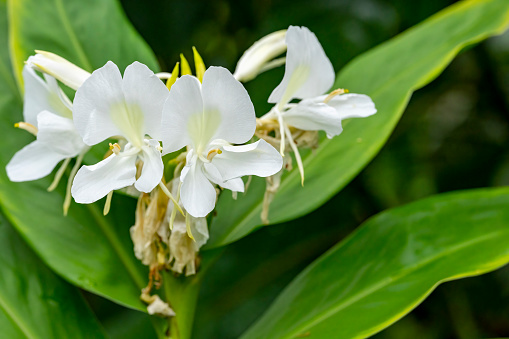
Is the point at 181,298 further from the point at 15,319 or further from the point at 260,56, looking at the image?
the point at 260,56

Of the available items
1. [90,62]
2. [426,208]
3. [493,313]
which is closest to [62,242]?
[90,62]

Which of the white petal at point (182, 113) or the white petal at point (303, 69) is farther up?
the white petal at point (182, 113)

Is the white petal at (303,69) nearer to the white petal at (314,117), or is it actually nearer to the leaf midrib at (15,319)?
the white petal at (314,117)

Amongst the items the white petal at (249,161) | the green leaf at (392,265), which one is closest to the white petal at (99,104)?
the white petal at (249,161)

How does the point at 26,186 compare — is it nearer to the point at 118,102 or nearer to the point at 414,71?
the point at 118,102

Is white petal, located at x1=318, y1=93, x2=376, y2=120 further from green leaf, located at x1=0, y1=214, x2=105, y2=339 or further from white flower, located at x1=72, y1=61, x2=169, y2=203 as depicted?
green leaf, located at x1=0, y1=214, x2=105, y2=339

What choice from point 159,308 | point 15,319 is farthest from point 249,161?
point 15,319
